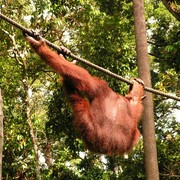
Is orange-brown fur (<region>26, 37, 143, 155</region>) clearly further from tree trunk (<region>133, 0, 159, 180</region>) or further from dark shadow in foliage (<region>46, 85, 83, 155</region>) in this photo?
dark shadow in foliage (<region>46, 85, 83, 155</region>)

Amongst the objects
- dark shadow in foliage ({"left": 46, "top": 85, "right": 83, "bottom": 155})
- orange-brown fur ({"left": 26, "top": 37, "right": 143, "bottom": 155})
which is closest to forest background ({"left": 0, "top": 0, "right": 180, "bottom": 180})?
dark shadow in foliage ({"left": 46, "top": 85, "right": 83, "bottom": 155})

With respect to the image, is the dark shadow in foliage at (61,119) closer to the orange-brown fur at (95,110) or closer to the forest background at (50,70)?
the forest background at (50,70)

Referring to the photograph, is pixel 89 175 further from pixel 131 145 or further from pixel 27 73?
pixel 131 145

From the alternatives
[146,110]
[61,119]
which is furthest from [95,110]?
[61,119]

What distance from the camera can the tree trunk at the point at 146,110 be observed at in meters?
5.26

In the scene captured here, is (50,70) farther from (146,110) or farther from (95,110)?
(95,110)

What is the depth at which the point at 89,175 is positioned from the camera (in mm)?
9094

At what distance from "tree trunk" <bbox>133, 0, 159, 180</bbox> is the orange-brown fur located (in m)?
2.30

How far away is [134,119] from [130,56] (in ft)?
16.0

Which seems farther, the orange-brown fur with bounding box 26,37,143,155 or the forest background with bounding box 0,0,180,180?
the forest background with bounding box 0,0,180,180

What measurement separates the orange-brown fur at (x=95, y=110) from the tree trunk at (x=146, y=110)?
2.30 m

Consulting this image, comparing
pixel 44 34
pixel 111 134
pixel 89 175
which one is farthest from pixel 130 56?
pixel 111 134

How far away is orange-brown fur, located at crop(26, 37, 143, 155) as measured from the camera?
2664mm

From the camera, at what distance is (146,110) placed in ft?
17.7
